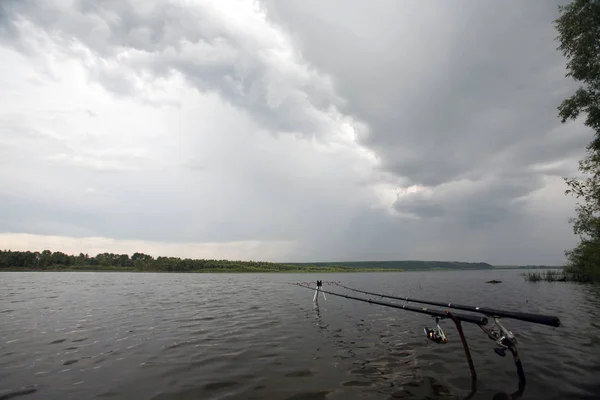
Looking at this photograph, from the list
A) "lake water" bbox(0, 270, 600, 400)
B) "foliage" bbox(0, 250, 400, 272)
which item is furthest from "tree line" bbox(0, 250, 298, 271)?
"lake water" bbox(0, 270, 600, 400)

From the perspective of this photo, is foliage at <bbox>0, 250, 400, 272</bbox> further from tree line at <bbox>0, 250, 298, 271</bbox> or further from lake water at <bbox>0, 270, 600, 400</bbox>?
lake water at <bbox>0, 270, 600, 400</bbox>

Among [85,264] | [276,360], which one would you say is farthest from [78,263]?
[276,360]

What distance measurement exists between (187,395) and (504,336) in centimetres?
904

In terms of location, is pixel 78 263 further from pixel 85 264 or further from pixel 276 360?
pixel 276 360

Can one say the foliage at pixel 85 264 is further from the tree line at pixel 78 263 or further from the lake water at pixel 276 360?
the lake water at pixel 276 360

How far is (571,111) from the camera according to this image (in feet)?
65.5

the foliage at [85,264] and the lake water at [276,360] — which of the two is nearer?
the lake water at [276,360]

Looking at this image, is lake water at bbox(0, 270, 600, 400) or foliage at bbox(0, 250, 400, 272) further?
foliage at bbox(0, 250, 400, 272)

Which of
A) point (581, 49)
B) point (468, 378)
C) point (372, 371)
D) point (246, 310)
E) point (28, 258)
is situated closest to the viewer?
point (468, 378)

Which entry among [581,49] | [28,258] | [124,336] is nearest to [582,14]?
[581,49]

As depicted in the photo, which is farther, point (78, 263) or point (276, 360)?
point (78, 263)

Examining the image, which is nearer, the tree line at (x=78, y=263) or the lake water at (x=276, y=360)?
the lake water at (x=276, y=360)

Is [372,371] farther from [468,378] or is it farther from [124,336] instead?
[124,336]

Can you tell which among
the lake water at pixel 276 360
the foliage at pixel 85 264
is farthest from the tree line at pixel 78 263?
the lake water at pixel 276 360
